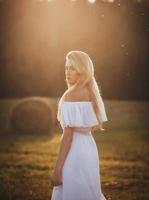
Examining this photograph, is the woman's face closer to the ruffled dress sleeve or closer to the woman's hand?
the ruffled dress sleeve

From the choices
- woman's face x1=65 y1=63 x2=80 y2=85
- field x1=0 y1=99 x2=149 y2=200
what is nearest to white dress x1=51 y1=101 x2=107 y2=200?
woman's face x1=65 y1=63 x2=80 y2=85

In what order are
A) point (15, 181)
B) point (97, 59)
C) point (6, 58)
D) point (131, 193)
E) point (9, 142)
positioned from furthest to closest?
1. point (6, 58)
2. point (97, 59)
3. point (9, 142)
4. point (15, 181)
5. point (131, 193)

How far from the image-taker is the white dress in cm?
611

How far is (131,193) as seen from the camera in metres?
9.97

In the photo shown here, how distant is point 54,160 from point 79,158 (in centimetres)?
764

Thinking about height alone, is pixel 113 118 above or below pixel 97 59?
below

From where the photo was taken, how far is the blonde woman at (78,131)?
A: 20.0 feet

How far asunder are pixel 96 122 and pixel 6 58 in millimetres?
20551

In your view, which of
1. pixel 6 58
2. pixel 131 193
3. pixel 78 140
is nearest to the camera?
pixel 78 140

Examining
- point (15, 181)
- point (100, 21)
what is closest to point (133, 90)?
point (100, 21)

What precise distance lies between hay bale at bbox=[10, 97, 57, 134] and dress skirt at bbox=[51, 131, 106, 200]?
47.4 ft

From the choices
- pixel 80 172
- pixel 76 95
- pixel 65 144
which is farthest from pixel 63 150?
pixel 76 95

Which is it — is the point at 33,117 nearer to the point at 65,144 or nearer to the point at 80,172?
the point at 80,172

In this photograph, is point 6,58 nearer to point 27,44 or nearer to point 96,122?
point 27,44
